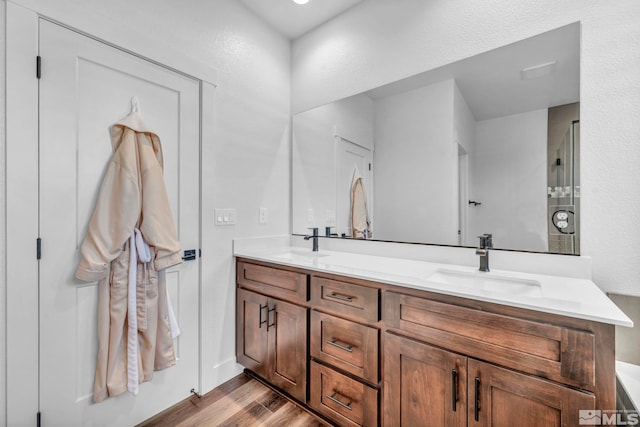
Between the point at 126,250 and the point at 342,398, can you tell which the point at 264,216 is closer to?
the point at 126,250

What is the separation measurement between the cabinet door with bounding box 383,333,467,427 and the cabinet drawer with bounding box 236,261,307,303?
1.85 feet

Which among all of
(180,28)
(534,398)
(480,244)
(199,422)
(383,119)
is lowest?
(199,422)

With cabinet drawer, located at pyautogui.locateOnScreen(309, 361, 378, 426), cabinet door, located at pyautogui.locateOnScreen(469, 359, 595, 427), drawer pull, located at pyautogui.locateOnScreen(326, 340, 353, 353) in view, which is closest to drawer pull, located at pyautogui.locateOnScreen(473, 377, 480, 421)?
cabinet door, located at pyautogui.locateOnScreen(469, 359, 595, 427)

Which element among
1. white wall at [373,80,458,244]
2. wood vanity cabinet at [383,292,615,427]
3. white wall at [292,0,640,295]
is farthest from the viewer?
white wall at [373,80,458,244]

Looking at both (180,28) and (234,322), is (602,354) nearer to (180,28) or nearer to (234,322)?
(234,322)

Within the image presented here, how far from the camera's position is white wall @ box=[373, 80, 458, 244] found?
1704mm

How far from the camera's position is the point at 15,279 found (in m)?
1.22

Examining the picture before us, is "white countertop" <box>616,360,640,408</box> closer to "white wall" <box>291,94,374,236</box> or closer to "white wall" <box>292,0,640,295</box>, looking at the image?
"white wall" <box>292,0,640,295</box>

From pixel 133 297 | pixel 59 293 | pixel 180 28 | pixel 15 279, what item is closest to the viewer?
pixel 15 279

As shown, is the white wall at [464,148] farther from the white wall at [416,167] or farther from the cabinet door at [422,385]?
the cabinet door at [422,385]

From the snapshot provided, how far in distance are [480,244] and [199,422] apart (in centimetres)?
184

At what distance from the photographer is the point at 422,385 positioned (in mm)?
1177

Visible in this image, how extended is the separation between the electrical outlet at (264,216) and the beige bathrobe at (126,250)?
2.38 feet

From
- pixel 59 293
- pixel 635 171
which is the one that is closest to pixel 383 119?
pixel 635 171
